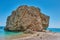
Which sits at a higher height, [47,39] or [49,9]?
[49,9]

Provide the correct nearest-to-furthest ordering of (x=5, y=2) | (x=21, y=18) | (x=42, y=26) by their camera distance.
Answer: (x=5, y=2)
(x=21, y=18)
(x=42, y=26)

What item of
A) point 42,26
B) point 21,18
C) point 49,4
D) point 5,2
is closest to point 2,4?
point 5,2

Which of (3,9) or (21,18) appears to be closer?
(3,9)

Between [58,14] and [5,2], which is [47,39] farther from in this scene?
[5,2]

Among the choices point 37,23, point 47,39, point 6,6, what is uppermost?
point 6,6

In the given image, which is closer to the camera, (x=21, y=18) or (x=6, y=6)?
(x=6, y=6)

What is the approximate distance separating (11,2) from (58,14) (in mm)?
1695

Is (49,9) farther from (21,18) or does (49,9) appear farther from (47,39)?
(21,18)

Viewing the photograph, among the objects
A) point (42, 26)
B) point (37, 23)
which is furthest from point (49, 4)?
point (42, 26)

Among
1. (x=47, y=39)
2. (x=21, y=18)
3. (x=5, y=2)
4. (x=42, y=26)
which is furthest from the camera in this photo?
(x=42, y=26)

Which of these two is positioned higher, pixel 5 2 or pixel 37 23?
pixel 5 2

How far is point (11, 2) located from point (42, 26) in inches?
144

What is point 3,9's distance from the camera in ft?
18.2

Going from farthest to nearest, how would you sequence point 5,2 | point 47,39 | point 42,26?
point 42,26
point 5,2
point 47,39
